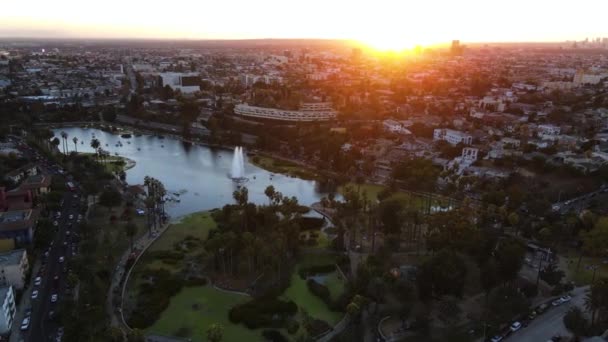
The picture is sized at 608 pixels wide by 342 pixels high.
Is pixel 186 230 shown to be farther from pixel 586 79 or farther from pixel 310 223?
pixel 586 79

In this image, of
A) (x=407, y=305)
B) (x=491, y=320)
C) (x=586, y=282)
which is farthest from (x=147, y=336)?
(x=586, y=282)

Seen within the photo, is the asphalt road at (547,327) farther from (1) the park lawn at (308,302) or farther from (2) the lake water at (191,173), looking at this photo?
(2) the lake water at (191,173)

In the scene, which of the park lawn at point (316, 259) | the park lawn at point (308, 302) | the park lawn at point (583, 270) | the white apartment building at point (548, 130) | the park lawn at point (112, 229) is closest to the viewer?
the park lawn at point (308, 302)

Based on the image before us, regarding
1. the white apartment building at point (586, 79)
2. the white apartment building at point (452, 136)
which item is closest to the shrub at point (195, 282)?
the white apartment building at point (452, 136)

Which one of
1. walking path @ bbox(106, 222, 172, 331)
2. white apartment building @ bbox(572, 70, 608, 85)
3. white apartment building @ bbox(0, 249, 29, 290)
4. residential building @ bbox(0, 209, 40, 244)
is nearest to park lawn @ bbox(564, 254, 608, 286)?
walking path @ bbox(106, 222, 172, 331)

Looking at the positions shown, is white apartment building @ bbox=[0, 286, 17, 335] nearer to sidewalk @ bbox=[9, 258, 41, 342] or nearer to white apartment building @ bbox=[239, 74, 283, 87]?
sidewalk @ bbox=[9, 258, 41, 342]

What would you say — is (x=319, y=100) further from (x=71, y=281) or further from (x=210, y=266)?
(x=71, y=281)

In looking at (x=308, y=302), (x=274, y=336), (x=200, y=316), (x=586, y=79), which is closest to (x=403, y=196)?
(x=308, y=302)
